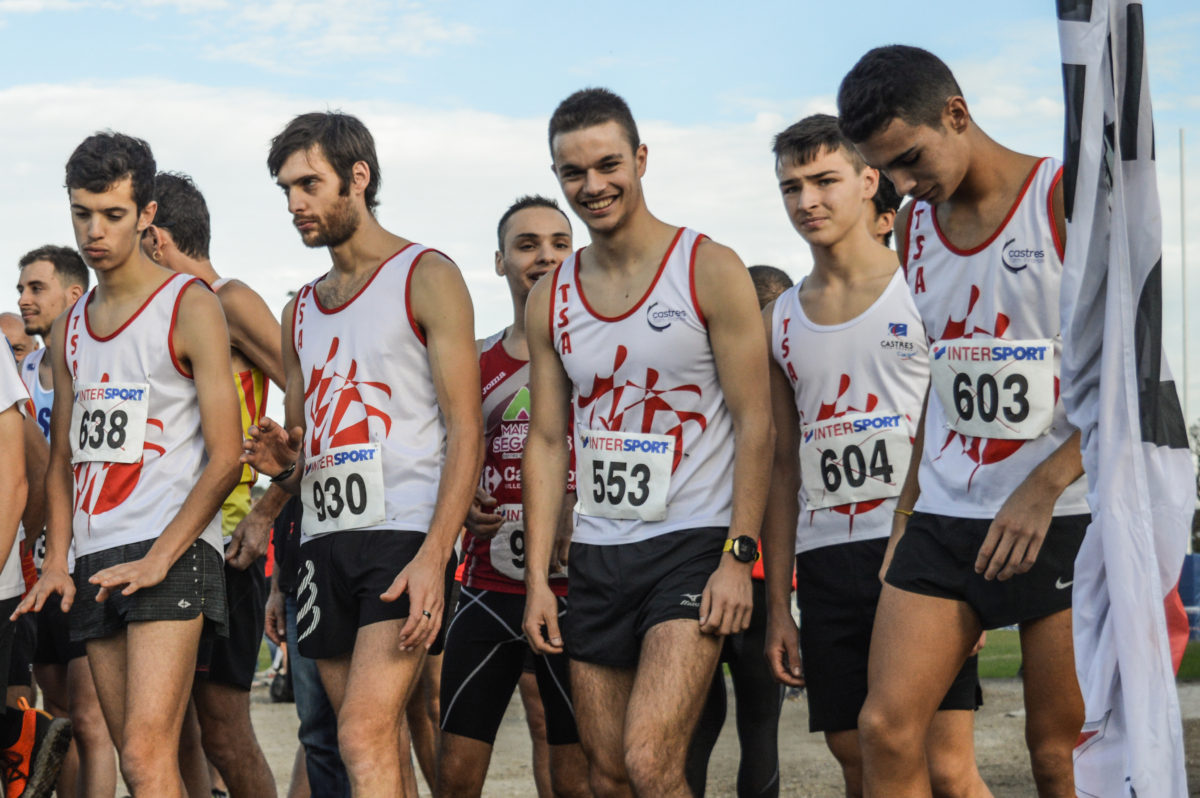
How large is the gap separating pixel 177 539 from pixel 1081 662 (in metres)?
2.92

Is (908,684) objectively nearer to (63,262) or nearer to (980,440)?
(980,440)

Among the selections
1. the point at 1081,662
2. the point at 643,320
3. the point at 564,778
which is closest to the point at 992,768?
the point at 564,778

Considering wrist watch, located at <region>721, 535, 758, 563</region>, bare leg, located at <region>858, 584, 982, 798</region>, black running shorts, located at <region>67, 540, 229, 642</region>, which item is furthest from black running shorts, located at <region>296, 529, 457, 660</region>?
bare leg, located at <region>858, 584, 982, 798</region>

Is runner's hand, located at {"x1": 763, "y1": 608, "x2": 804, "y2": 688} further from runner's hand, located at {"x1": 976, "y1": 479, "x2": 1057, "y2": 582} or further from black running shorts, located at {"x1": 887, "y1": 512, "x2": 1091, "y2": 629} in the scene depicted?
runner's hand, located at {"x1": 976, "y1": 479, "x2": 1057, "y2": 582}

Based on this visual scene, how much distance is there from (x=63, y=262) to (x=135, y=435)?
13.0 feet

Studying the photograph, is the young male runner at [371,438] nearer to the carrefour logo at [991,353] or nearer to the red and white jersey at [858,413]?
the red and white jersey at [858,413]

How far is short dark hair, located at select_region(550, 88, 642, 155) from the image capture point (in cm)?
431

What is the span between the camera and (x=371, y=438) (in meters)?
4.37

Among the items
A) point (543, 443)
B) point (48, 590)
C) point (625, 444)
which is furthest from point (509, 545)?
point (48, 590)

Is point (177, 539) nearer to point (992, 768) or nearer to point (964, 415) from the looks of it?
point (964, 415)

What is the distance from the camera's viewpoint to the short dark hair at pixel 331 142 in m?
4.55

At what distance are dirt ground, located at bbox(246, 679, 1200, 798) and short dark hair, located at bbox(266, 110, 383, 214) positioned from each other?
440 centimetres

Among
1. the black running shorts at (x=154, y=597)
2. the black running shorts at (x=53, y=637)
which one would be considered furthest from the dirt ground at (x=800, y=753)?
the black running shorts at (x=154, y=597)

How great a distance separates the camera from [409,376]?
14.4 ft
